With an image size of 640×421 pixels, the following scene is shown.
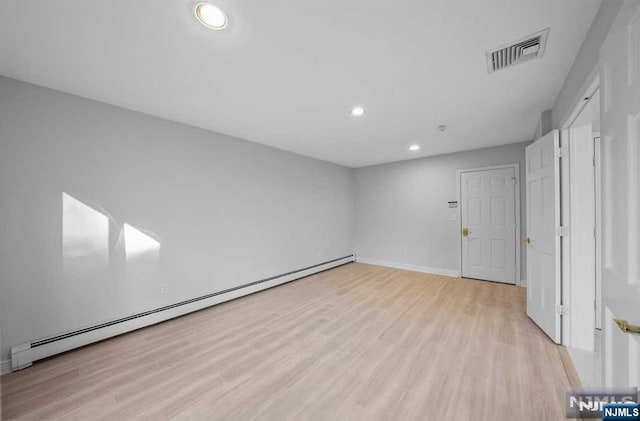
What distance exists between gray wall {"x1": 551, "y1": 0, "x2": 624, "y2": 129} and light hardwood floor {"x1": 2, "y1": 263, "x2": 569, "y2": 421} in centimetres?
221

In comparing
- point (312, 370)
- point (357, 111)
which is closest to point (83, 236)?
point (312, 370)

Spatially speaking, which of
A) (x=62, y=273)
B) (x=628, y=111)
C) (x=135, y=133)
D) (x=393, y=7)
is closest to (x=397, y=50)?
(x=393, y=7)

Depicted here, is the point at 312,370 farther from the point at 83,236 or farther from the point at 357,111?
the point at 357,111

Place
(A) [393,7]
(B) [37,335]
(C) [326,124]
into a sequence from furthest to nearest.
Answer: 1. (C) [326,124]
2. (B) [37,335]
3. (A) [393,7]

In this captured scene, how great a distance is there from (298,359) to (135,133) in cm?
300

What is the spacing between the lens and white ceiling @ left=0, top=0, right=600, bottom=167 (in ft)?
4.29

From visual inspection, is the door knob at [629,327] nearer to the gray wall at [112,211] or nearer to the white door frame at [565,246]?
the white door frame at [565,246]

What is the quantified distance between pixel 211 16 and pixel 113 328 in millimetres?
3064

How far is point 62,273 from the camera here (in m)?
2.12

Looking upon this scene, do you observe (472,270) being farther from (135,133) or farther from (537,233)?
(135,133)

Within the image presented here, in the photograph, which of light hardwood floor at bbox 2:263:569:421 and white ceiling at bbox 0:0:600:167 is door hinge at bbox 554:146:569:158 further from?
light hardwood floor at bbox 2:263:569:421

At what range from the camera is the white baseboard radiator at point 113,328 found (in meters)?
1.95

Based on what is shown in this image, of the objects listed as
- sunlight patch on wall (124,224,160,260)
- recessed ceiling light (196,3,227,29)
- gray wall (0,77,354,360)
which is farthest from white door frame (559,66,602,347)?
sunlight patch on wall (124,224,160,260)

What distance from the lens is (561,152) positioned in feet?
7.00
